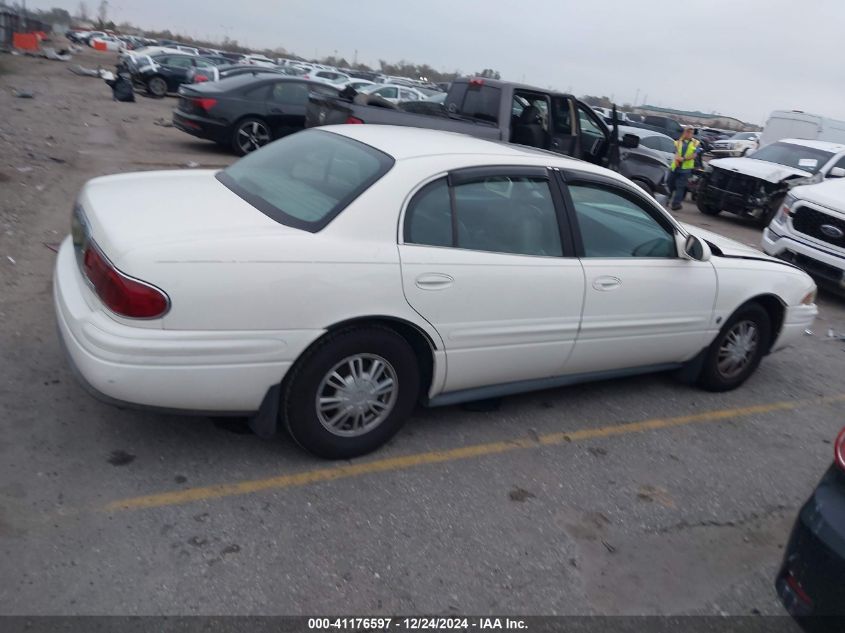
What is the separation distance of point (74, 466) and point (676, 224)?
148 inches

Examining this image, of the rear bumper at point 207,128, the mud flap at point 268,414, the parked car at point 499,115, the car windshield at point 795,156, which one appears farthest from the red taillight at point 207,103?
the mud flap at point 268,414

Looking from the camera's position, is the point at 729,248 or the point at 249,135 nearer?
the point at 729,248

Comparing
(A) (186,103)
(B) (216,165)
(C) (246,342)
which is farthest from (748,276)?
(A) (186,103)

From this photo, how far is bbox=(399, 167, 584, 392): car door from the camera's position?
3723 mm

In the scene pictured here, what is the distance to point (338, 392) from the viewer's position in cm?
363

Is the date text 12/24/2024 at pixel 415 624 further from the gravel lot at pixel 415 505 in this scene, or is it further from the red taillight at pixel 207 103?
the red taillight at pixel 207 103

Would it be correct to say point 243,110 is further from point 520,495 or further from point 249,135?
point 520,495

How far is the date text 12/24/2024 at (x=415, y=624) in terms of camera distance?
2.75 meters

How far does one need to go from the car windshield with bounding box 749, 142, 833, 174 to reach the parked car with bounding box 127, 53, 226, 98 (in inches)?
742

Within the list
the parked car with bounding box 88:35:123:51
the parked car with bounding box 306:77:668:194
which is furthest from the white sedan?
the parked car with bounding box 88:35:123:51

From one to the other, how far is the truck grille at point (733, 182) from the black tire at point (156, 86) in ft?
66.4

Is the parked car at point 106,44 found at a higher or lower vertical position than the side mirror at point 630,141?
lower

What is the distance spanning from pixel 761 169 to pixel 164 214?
41.5 ft

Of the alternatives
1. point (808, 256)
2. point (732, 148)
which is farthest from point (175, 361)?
point (732, 148)
